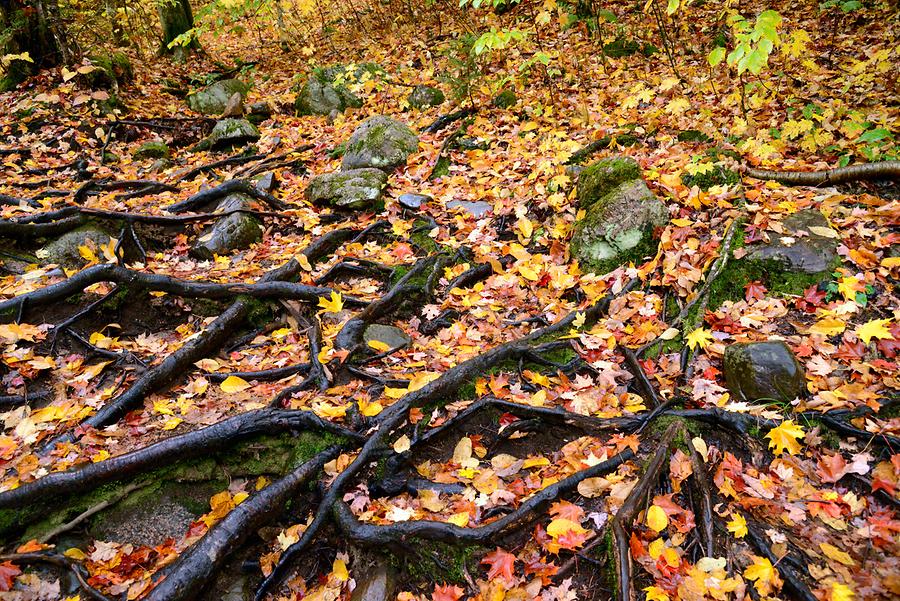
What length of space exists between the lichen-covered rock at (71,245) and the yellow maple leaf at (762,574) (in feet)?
22.4

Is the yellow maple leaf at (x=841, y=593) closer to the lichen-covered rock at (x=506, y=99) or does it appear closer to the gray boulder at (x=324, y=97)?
the lichen-covered rock at (x=506, y=99)

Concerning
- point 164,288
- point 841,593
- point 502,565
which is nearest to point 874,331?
point 841,593

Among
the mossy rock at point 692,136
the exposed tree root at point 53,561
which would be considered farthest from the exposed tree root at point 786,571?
the mossy rock at point 692,136

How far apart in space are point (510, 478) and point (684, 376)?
5.30 ft

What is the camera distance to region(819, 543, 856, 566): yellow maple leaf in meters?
2.43

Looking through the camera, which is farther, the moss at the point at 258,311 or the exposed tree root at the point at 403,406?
the moss at the point at 258,311

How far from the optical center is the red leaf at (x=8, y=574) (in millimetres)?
2588

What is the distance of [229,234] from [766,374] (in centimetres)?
602

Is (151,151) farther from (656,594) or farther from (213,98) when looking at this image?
(656,594)

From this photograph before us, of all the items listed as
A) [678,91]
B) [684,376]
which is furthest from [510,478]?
[678,91]

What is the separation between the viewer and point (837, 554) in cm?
246

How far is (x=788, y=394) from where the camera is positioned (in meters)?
3.33

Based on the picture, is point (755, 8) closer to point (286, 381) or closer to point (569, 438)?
point (569, 438)

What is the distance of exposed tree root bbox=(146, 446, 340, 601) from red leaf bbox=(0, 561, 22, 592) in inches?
31.9
